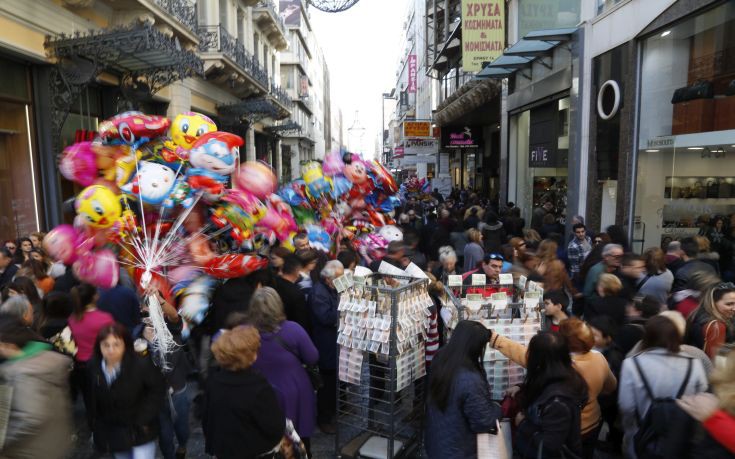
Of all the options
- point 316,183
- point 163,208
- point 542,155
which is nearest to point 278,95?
point 542,155

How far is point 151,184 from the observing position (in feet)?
15.6

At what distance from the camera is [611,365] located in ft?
12.6

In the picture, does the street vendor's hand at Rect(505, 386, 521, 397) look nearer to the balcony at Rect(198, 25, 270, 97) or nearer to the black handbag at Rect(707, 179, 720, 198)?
the black handbag at Rect(707, 179, 720, 198)

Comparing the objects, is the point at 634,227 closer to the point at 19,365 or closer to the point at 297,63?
the point at 19,365

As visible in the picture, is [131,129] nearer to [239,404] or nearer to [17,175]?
[239,404]

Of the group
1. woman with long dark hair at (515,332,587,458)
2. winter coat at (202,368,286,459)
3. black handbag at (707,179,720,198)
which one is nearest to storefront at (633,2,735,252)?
black handbag at (707,179,720,198)

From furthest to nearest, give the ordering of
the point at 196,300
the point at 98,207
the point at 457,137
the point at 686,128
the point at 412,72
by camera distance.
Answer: the point at 412,72 → the point at 457,137 → the point at 686,128 → the point at 196,300 → the point at 98,207

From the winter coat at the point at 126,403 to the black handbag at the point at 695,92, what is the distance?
839 cm

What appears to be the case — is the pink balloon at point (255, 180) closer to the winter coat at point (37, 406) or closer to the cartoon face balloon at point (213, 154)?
the cartoon face balloon at point (213, 154)

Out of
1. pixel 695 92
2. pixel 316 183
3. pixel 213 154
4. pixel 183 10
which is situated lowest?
pixel 316 183

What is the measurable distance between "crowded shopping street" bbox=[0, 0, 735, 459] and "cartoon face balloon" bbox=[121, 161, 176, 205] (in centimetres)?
2

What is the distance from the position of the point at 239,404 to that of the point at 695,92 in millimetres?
8420

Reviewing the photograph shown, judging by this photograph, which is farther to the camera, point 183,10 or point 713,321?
point 183,10

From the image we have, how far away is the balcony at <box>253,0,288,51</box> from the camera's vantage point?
77.3 feet
